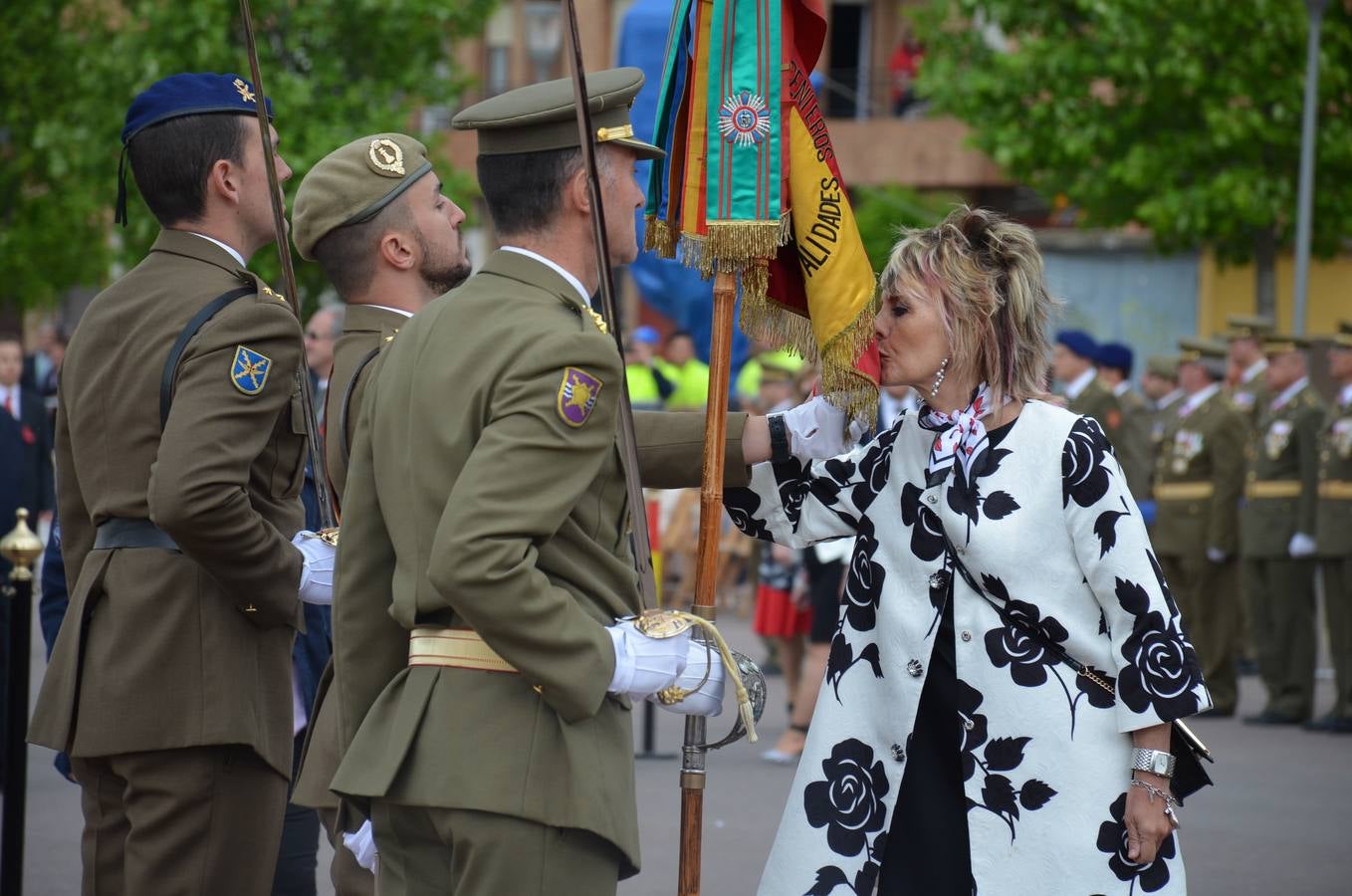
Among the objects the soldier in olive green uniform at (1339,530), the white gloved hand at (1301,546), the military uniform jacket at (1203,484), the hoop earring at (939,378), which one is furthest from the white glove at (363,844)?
the military uniform jacket at (1203,484)

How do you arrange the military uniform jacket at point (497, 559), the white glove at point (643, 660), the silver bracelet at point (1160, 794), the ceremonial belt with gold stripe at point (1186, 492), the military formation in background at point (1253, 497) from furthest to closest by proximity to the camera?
the ceremonial belt with gold stripe at point (1186, 492), the military formation in background at point (1253, 497), the silver bracelet at point (1160, 794), the white glove at point (643, 660), the military uniform jacket at point (497, 559)

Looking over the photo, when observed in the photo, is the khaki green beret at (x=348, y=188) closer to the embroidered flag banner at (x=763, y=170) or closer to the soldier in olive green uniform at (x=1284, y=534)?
the embroidered flag banner at (x=763, y=170)

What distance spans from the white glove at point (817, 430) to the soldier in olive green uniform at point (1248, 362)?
8.93 metres

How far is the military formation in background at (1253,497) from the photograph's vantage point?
1081 cm

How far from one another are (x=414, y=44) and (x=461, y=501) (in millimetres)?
17837

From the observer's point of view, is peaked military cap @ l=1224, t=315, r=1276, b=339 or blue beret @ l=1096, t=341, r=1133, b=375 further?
blue beret @ l=1096, t=341, r=1133, b=375

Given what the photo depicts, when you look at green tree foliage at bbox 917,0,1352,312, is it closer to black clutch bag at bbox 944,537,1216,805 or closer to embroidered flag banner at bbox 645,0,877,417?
embroidered flag banner at bbox 645,0,877,417

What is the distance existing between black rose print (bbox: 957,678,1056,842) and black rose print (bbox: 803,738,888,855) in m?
0.20

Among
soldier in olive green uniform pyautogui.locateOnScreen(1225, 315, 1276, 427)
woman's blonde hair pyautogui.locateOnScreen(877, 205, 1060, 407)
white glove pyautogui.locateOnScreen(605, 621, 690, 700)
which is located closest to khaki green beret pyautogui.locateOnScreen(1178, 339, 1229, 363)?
soldier in olive green uniform pyautogui.locateOnScreen(1225, 315, 1276, 427)

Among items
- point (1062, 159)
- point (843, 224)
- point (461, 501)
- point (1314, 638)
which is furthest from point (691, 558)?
point (461, 501)

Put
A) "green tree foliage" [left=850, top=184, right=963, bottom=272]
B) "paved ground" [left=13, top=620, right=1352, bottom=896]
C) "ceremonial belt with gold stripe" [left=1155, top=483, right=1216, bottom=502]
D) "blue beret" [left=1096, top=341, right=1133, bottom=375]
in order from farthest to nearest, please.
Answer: "green tree foliage" [left=850, top=184, right=963, bottom=272], "blue beret" [left=1096, top=341, right=1133, bottom=375], "ceremonial belt with gold stripe" [left=1155, top=483, right=1216, bottom=502], "paved ground" [left=13, top=620, right=1352, bottom=896]

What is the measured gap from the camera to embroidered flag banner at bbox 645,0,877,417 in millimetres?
3744

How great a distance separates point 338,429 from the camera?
396cm

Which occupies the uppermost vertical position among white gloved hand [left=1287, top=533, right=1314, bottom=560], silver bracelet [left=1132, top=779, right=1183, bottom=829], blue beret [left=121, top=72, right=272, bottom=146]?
blue beret [left=121, top=72, right=272, bottom=146]
